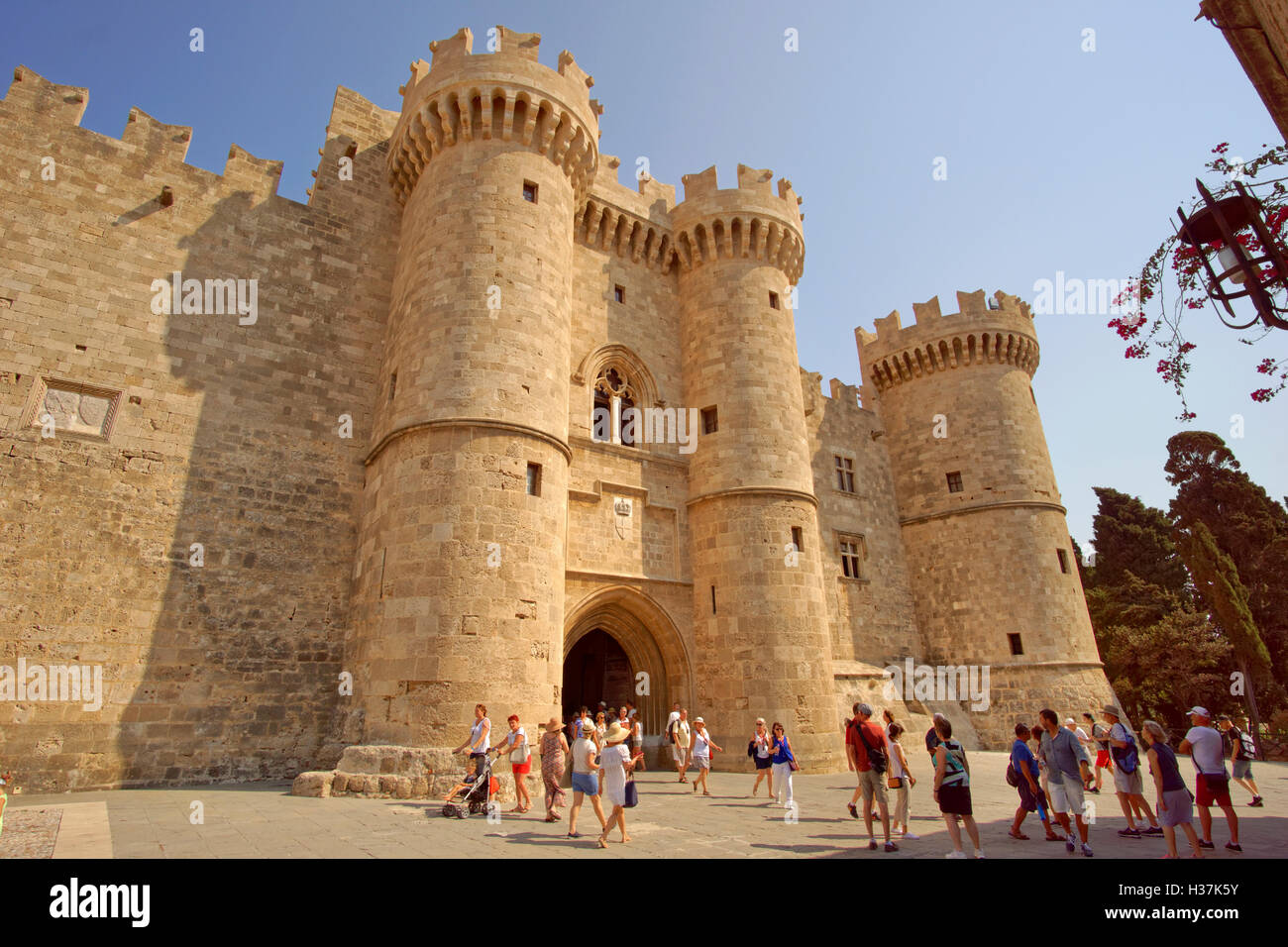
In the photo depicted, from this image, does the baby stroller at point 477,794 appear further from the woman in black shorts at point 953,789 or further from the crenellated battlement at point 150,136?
the crenellated battlement at point 150,136

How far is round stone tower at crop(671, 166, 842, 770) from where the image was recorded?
48.2 ft

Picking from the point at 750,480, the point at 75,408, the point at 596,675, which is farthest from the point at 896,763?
the point at 75,408

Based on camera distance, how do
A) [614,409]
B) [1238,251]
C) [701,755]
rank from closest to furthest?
[1238,251] < [701,755] < [614,409]

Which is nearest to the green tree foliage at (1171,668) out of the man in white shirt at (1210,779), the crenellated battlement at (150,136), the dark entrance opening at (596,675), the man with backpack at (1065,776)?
the dark entrance opening at (596,675)

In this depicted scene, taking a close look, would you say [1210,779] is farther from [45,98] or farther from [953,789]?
[45,98]

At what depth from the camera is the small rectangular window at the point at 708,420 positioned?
17375mm

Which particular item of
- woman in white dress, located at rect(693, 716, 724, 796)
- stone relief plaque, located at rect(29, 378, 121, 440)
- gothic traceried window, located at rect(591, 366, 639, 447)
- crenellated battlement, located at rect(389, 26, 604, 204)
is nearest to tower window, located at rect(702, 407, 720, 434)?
gothic traceried window, located at rect(591, 366, 639, 447)

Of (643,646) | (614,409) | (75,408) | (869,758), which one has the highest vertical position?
(614,409)

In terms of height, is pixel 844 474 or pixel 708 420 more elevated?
pixel 708 420

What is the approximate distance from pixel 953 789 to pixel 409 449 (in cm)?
979

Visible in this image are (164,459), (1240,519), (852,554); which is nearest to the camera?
(164,459)

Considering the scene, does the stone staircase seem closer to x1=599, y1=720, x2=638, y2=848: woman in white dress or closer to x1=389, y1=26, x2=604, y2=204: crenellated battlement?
x1=599, y1=720, x2=638, y2=848: woman in white dress

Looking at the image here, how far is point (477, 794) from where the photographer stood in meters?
8.68
